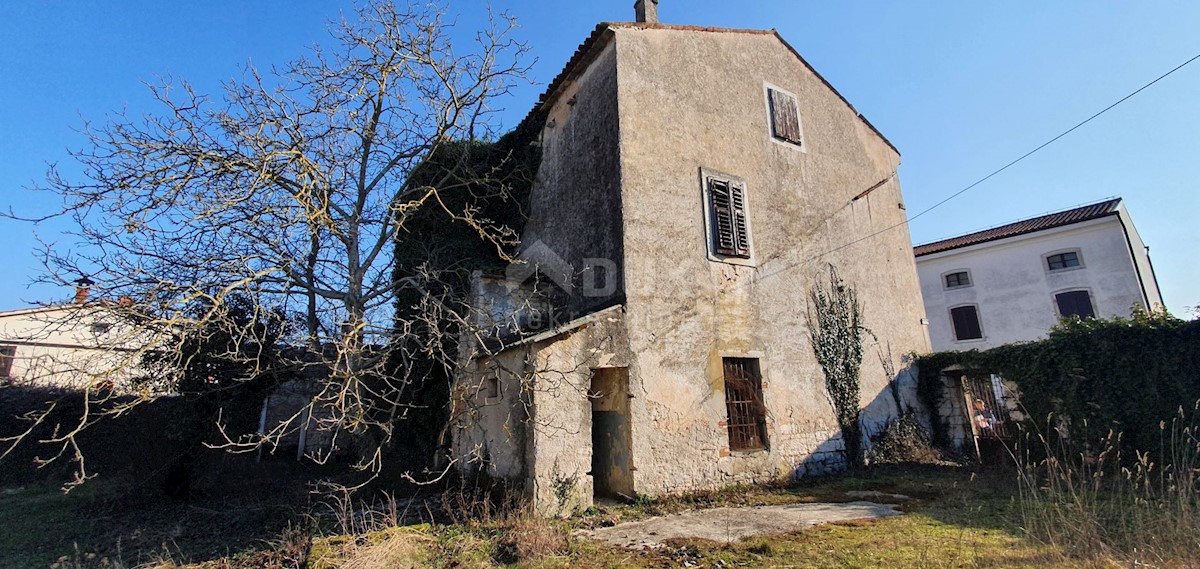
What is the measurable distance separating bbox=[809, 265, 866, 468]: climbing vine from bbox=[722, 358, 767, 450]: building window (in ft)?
6.69

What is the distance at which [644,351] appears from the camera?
9.00 meters

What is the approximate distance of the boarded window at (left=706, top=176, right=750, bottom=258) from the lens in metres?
10.6

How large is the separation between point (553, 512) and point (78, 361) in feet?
20.6

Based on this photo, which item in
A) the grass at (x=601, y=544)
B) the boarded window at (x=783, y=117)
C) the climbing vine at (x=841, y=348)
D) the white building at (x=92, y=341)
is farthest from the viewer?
the boarded window at (x=783, y=117)

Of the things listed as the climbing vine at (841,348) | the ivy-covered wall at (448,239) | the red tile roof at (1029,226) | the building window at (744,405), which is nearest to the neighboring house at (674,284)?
the building window at (744,405)

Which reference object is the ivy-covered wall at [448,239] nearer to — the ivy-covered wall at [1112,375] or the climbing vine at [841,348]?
the climbing vine at [841,348]

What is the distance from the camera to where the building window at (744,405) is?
9898 mm

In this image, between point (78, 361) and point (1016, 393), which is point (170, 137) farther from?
point (1016, 393)

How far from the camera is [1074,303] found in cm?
2094

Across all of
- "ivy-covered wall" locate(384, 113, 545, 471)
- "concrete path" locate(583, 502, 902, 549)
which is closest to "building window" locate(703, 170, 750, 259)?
"ivy-covered wall" locate(384, 113, 545, 471)

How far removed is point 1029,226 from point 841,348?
1745cm

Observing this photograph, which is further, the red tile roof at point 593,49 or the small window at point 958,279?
the small window at point 958,279

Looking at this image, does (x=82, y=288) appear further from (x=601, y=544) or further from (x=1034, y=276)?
(x=1034, y=276)

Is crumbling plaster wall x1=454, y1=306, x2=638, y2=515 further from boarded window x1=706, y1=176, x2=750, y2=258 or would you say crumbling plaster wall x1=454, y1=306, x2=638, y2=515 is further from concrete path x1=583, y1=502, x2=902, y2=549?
boarded window x1=706, y1=176, x2=750, y2=258
